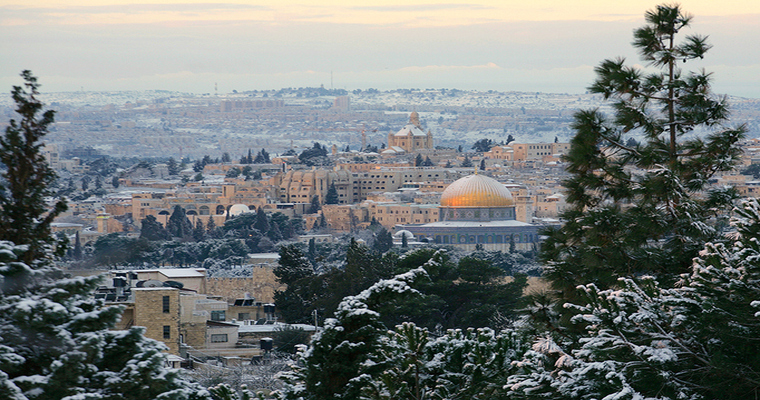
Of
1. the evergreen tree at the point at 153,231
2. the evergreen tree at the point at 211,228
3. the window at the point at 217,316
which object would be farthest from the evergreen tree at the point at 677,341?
the evergreen tree at the point at 211,228

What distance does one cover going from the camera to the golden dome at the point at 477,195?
3275 inches

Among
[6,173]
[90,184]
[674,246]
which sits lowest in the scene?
[90,184]

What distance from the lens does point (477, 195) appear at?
8325cm

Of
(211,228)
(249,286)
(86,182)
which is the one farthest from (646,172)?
(86,182)

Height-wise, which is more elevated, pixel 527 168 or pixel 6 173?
pixel 6 173

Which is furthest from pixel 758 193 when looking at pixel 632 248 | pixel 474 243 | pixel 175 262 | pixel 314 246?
pixel 632 248

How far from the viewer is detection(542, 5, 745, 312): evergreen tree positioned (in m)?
10.6

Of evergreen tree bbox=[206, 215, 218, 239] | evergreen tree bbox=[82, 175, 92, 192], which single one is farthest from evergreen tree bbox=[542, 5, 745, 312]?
evergreen tree bbox=[82, 175, 92, 192]

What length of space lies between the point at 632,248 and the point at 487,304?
17.0 m

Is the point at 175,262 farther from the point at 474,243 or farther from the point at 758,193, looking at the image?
the point at 758,193

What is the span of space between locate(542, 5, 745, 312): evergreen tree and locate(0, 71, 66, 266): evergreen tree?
499 centimetres

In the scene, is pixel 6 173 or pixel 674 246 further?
pixel 674 246

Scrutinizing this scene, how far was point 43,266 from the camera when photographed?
23.3 feet

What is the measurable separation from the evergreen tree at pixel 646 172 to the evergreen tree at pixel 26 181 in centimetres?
499
